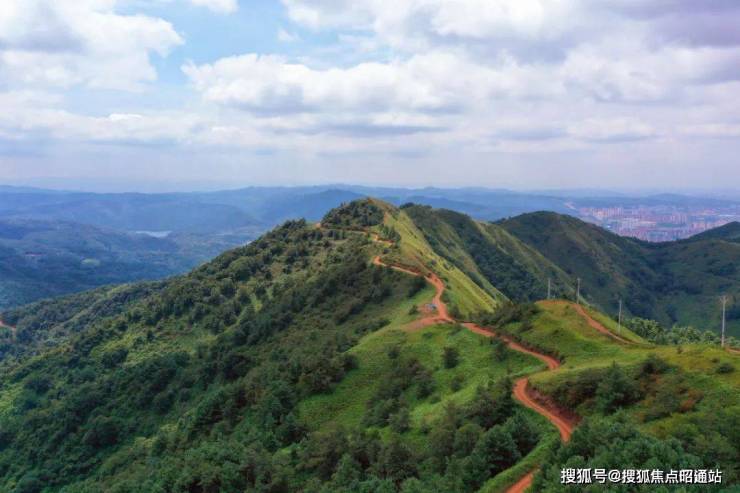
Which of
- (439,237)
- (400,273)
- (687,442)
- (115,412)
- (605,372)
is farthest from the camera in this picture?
(439,237)

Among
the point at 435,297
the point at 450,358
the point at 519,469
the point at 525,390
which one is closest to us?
the point at 519,469

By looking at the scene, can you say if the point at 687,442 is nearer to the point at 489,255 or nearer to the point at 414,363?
the point at 414,363

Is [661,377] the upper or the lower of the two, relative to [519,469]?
upper

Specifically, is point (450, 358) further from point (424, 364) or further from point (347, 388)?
point (347, 388)

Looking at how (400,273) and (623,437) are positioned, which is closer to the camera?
(623,437)

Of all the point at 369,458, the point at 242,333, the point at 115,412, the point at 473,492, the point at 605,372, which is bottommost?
the point at 115,412

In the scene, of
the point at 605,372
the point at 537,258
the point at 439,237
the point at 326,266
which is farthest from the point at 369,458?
the point at 537,258

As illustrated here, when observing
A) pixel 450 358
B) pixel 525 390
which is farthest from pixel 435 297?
pixel 525 390

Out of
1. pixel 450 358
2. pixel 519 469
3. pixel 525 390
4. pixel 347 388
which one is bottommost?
pixel 347 388

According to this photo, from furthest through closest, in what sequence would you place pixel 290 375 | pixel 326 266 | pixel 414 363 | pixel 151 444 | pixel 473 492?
pixel 326 266
pixel 151 444
pixel 290 375
pixel 414 363
pixel 473 492
